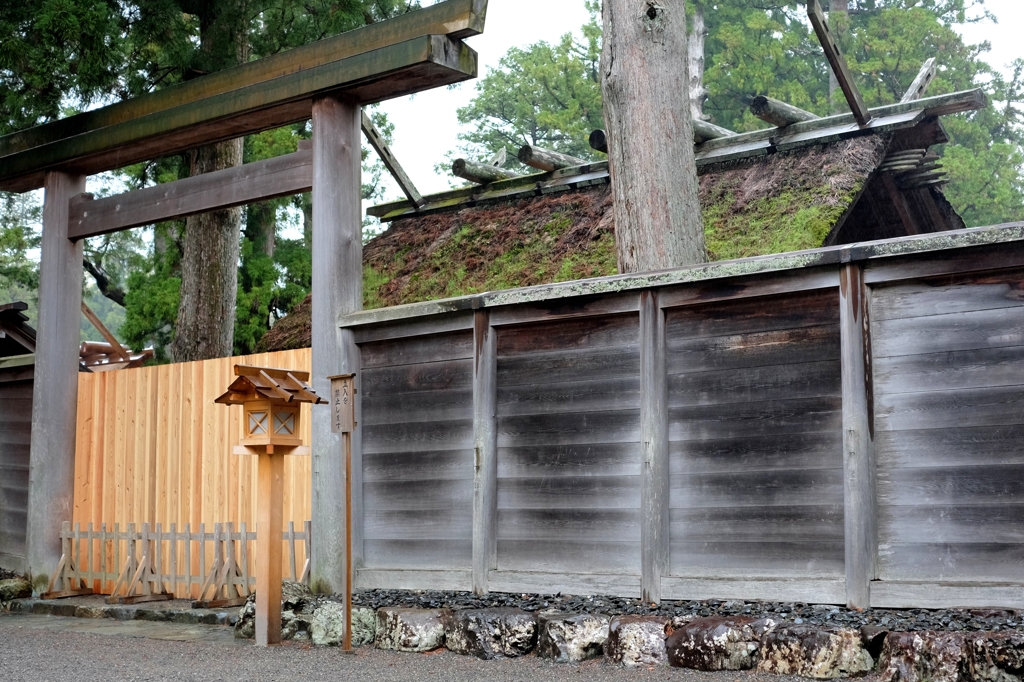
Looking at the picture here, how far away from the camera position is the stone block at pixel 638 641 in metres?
5.36

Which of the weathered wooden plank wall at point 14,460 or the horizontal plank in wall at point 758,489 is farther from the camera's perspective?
the weathered wooden plank wall at point 14,460

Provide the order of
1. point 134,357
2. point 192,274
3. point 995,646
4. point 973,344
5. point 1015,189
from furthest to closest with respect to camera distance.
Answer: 1. point 1015,189
2. point 134,357
3. point 192,274
4. point 973,344
5. point 995,646

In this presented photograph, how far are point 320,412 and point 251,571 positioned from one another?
1587 millimetres

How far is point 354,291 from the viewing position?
7.28 m

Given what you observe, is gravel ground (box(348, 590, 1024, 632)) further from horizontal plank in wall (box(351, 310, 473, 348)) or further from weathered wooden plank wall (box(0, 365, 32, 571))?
weathered wooden plank wall (box(0, 365, 32, 571))

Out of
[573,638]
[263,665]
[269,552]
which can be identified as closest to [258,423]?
[269,552]

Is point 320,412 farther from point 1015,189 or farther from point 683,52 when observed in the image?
point 1015,189

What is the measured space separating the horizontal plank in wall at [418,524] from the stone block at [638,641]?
4.45 feet

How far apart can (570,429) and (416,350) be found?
1310 mm

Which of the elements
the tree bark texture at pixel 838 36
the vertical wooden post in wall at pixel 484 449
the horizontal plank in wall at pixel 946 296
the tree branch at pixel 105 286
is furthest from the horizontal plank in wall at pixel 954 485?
the tree bark texture at pixel 838 36

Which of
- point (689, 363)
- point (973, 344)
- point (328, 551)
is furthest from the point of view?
point (328, 551)

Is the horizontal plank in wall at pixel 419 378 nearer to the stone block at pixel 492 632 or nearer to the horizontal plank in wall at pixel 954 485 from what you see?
the stone block at pixel 492 632

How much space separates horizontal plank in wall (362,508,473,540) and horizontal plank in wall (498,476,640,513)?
30 centimetres

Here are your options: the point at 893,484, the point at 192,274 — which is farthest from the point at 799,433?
the point at 192,274
